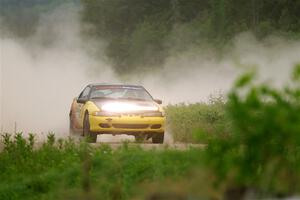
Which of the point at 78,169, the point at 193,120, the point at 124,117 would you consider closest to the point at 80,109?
the point at 124,117

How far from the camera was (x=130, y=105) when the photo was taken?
2295 centimetres

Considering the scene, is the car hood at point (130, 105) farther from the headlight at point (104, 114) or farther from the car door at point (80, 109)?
the car door at point (80, 109)

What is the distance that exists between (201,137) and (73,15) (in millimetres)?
91688

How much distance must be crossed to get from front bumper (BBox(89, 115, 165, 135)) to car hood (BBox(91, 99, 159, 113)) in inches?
8.4

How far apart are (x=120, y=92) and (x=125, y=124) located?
1735 mm

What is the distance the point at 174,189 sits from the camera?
5.84 meters

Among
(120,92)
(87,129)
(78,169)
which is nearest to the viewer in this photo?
(78,169)

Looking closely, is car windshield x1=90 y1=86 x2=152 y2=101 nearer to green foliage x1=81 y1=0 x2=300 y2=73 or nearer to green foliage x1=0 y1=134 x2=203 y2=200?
green foliage x1=0 y1=134 x2=203 y2=200

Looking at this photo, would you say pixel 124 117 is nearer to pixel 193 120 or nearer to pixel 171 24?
pixel 193 120

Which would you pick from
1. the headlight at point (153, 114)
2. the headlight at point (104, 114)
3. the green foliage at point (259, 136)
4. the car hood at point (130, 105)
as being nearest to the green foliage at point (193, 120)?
the headlight at point (153, 114)

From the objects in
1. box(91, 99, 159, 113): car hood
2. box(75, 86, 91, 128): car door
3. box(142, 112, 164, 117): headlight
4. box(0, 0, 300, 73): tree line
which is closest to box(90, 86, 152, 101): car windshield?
box(75, 86, 91, 128): car door

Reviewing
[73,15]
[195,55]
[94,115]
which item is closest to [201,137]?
[94,115]

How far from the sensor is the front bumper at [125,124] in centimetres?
2261

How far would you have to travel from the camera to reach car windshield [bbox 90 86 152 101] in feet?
78.6
